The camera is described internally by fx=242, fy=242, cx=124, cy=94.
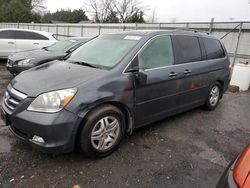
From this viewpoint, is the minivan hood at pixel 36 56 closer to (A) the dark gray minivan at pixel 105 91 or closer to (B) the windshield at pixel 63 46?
(B) the windshield at pixel 63 46

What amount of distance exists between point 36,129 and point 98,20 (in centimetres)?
5011

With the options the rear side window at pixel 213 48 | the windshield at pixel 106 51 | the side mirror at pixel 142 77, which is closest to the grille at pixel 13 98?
the windshield at pixel 106 51

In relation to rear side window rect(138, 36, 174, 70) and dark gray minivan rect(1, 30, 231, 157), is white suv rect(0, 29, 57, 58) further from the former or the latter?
rear side window rect(138, 36, 174, 70)

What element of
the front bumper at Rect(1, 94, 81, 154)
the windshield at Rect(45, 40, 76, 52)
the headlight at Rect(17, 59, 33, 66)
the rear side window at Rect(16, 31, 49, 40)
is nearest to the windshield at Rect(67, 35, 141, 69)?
the front bumper at Rect(1, 94, 81, 154)

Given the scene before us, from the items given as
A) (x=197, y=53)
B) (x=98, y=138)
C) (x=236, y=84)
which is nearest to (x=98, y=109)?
(x=98, y=138)

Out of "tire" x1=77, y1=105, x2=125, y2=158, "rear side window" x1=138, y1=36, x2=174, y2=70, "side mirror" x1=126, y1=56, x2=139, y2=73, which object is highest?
"rear side window" x1=138, y1=36, x2=174, y2=70

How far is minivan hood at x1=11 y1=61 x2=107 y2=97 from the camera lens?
2.89 m

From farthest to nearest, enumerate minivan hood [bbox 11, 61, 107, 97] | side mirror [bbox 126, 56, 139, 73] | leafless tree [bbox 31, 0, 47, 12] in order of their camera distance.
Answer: leafless tree [bbox 31, 0, 47, 12], side mirror [bbox 126, 56, 139, 73], minivan hood [bbox 11, 61, 107, 97]

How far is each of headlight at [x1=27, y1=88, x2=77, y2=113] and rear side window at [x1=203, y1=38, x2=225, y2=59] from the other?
3.16m

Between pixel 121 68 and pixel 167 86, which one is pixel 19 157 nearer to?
pixel 121 68

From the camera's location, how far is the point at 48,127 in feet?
Result: 8.74

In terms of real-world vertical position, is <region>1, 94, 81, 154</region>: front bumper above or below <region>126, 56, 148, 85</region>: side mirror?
below

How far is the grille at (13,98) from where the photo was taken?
9.53ft

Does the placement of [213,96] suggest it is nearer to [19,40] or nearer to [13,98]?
[13,98]
